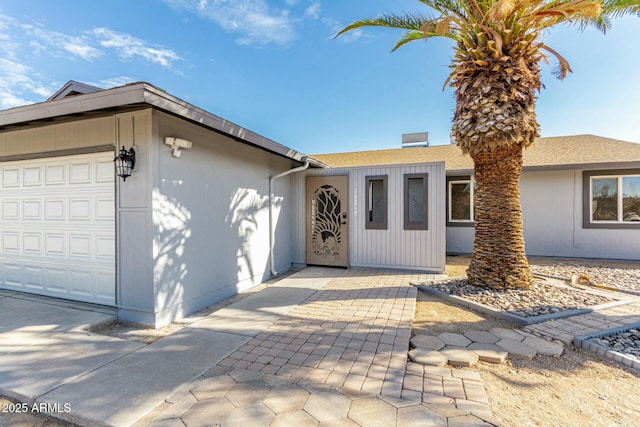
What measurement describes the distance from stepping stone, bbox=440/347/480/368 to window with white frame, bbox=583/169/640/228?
27.5 feet

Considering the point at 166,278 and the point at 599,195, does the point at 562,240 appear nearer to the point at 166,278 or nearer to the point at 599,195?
the point at 599,195

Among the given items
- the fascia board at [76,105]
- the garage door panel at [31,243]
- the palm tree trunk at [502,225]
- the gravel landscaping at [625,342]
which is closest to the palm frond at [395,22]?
the palm tree trunk at [502,225]

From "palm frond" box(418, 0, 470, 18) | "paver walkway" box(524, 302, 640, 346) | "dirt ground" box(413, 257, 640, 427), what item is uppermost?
"palm frond" box(418, 0, 470, 18)

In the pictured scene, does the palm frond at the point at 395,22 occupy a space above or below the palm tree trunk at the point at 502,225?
above

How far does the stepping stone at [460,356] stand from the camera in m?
2.77

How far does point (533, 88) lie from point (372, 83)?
20.3 ft

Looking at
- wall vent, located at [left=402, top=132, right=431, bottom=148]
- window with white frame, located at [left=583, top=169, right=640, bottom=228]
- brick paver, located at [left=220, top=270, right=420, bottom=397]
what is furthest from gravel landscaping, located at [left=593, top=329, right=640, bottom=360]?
wall vent, located at [left=402, top=132, right=431, bottom=148]

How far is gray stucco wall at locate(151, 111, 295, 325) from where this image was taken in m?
3.78

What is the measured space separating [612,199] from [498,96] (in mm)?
6736

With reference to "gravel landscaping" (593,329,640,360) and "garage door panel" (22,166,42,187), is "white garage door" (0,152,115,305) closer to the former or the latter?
"garage door panel" (22,166,42,187)

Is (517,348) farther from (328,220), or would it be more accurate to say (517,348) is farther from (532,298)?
(328,220)

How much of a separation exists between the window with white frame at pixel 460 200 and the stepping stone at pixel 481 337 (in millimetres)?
6798

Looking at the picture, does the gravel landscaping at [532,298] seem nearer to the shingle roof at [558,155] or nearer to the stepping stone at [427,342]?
the stepping stone at [427,342]

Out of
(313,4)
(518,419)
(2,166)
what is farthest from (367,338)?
(313,4)
